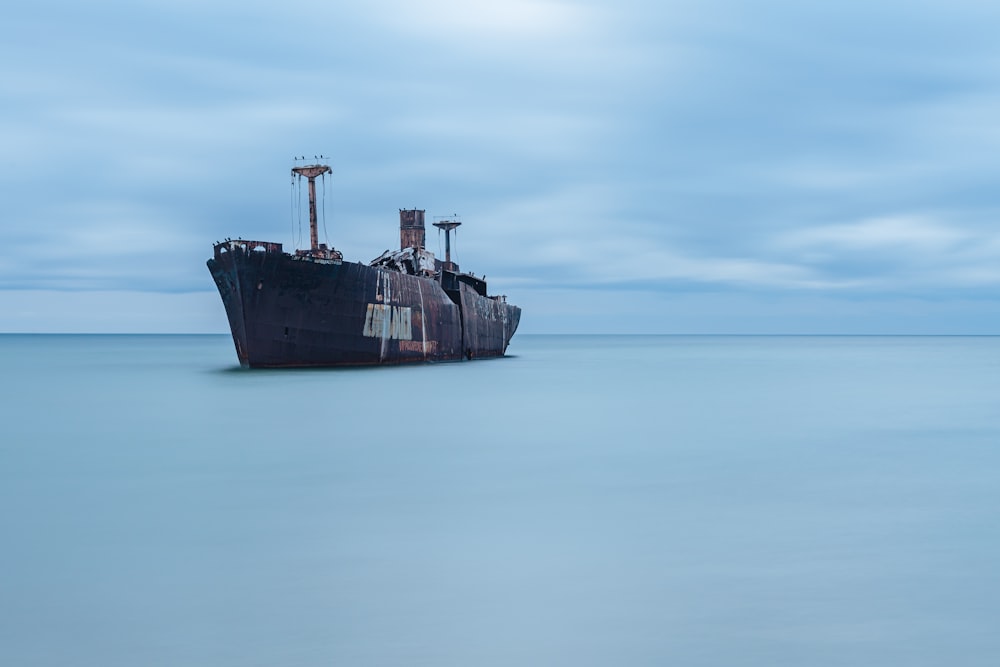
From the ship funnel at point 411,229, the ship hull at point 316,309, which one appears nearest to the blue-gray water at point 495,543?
the ship hull at point 316,309

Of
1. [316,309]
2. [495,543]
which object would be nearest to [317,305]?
[316,309]

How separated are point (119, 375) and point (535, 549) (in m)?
31.4

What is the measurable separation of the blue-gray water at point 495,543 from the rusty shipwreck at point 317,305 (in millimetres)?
8253

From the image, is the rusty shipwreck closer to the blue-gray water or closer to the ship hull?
the ship hull

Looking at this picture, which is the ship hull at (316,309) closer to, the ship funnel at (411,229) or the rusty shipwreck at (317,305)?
the rusty shipwreck at (317,305)

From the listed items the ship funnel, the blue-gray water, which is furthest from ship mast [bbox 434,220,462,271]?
the blue-gray water

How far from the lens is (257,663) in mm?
4387

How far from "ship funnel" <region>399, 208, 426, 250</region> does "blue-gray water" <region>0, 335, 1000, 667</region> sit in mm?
20782

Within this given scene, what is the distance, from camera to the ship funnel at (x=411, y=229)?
36188 millimetres

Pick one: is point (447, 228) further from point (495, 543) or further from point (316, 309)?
point (495, 543)

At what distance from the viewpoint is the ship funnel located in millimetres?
36188

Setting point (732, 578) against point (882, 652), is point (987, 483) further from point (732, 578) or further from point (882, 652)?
point (882, 652)

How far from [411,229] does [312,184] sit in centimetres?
1051

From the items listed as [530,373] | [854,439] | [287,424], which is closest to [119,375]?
[530,373]
